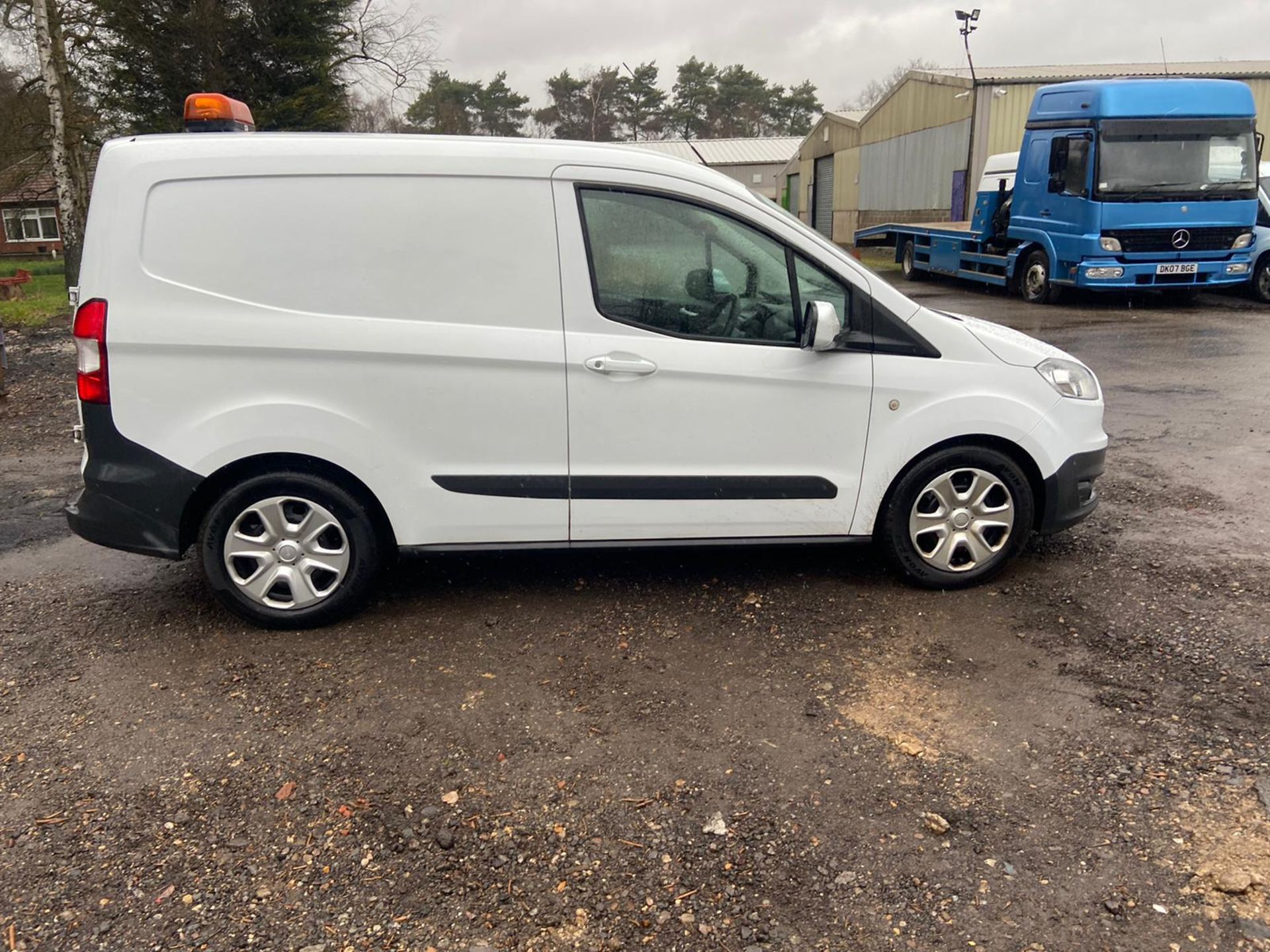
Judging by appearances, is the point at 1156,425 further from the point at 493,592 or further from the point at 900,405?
the point at 493,592

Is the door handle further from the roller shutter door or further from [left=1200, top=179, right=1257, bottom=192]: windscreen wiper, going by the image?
the roller shutter door

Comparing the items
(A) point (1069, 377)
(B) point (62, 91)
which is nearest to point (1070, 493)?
(A) point (1069, 377)

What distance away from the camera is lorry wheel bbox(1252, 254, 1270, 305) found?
602 inches

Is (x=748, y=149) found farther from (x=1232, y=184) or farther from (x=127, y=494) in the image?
(x=127, y=494)

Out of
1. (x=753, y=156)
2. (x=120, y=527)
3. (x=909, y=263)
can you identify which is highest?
(x=753, y=156)

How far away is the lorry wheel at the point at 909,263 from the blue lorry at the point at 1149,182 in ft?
22.0

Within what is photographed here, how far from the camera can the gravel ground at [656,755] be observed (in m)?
2.47

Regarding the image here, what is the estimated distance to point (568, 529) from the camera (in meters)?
4.15

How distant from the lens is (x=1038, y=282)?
52.6 feet

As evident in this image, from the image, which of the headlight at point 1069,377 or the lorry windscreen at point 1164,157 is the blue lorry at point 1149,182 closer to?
the lorry windscreen at point 1164,157

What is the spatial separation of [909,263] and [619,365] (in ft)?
65.8

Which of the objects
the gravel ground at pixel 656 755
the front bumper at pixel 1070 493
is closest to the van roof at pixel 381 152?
the gravel ground at pixel 656 755

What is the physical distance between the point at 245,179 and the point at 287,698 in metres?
2.03

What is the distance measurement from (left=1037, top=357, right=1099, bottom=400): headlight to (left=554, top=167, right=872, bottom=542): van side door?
901 millimetres
